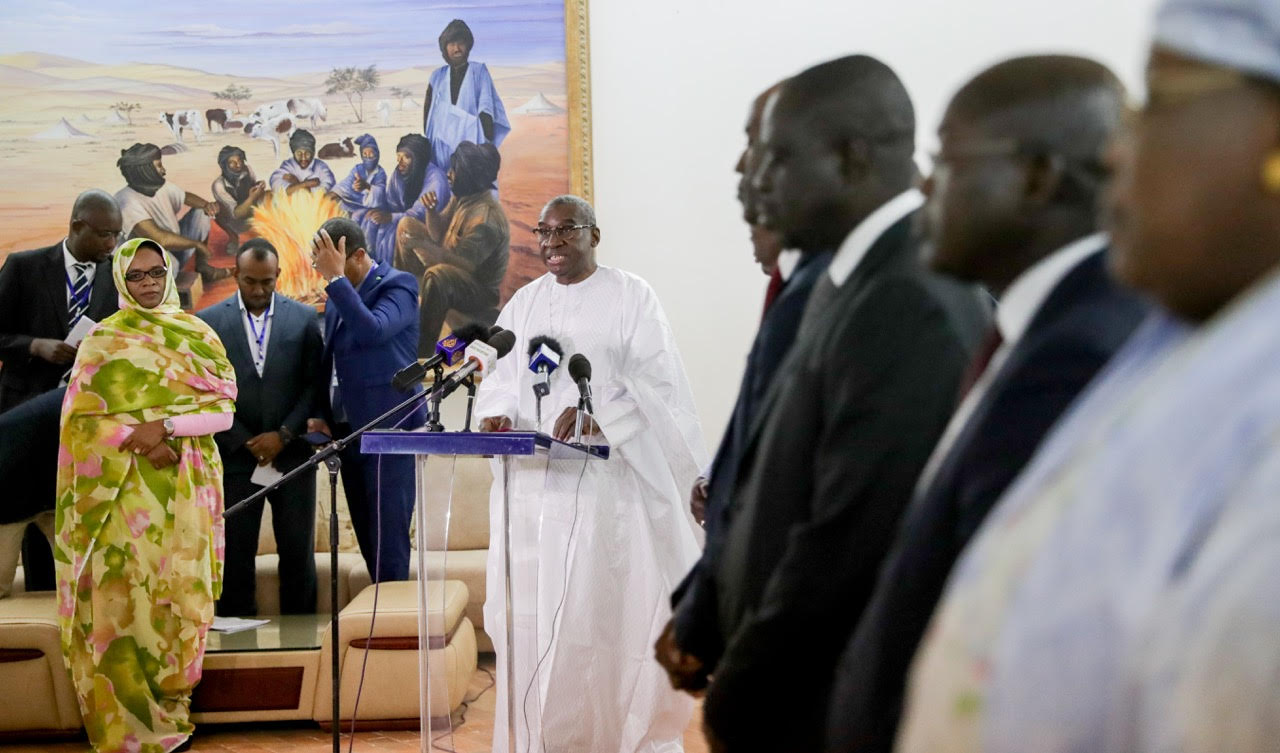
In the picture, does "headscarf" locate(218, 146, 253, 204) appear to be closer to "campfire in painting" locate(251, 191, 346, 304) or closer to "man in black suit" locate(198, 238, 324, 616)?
"campfire in painting" locate(251, 191, 346, 304)

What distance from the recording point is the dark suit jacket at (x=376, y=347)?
19.8ft

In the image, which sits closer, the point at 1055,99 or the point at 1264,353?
the point at 1264,353

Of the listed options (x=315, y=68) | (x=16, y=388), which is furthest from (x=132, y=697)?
(x=315, y=68)

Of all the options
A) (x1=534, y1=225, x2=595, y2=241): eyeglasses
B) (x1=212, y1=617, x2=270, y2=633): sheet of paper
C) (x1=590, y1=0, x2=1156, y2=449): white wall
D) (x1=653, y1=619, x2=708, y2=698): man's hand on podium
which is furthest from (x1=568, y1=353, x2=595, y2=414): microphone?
(x1=590, y1=0, x2=1156, y2=449): white wall

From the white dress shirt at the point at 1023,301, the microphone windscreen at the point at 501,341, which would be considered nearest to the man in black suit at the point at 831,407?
the white dress shirt at the point at 1023,301

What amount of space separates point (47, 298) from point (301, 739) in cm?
240

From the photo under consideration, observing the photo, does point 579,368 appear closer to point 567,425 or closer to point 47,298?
point 567,425

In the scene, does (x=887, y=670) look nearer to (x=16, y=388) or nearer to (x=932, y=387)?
(x=932, y=387)

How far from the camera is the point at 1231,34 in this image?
97 cm

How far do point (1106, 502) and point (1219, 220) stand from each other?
0.23 m

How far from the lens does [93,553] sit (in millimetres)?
5148

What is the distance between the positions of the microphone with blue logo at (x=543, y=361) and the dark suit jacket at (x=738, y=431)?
6.27 feet

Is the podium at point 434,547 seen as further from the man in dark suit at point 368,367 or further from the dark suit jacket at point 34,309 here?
the dark suit jacket at point 34,309

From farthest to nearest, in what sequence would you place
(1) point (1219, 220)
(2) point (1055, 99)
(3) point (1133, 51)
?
(3) point (1133, 51)
(2) point (1055, 99)
(1) point (1219, 220)
